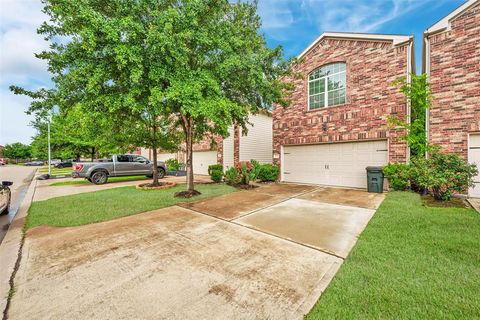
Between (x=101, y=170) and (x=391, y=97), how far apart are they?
1488 cm

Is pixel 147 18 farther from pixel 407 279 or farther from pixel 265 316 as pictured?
pixel 407 279

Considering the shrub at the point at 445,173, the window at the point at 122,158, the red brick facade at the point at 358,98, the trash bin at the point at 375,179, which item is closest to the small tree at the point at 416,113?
the red brick facade at the point at 358,98

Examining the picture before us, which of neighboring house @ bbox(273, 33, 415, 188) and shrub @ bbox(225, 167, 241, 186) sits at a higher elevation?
neighboring house @ bbox(273, 33, 415, 188)

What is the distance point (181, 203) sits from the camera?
6.88 metres

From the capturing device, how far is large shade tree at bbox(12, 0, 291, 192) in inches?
208

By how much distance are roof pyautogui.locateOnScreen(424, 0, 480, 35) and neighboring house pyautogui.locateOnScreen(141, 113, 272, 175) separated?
9011 millimetres

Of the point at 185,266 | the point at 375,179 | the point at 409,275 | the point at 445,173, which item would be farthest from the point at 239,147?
the point at 409,275

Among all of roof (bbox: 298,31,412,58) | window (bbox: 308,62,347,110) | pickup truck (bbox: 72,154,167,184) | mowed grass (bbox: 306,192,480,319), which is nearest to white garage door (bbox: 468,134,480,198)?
mowed grass (bbox: 306,192,480,319)

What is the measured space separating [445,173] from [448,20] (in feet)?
18.3

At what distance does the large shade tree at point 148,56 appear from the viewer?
5.28 metres

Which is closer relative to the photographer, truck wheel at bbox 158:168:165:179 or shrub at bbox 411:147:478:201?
shrub at bbox 411:147:478:201

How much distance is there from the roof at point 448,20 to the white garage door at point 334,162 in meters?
4.21

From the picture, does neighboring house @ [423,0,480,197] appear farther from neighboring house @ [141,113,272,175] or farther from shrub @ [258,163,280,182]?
neighboring house @ [141,113,272,175]

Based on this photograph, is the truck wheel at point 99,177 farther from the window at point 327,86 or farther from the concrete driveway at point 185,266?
the window at point 327,86
